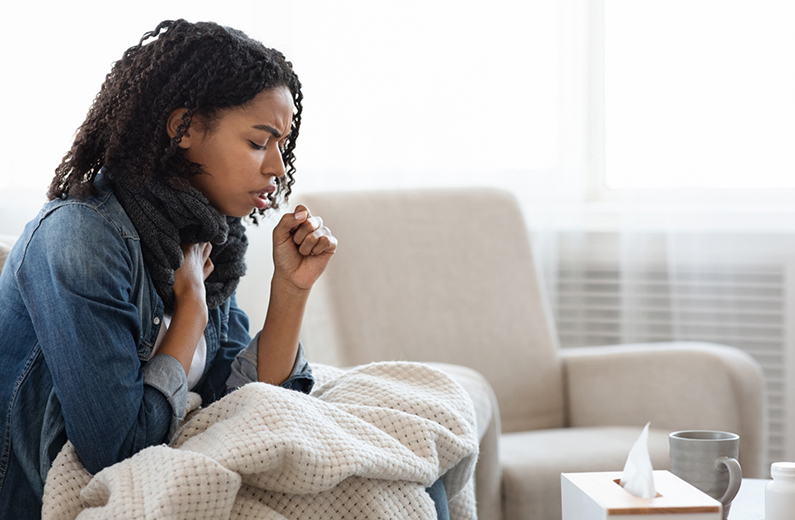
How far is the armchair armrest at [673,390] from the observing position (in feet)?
5.12

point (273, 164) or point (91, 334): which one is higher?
point (273, 164)

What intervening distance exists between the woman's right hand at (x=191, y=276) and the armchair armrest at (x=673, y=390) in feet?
3.30

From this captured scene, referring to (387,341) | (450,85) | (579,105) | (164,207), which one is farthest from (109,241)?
(579,105)

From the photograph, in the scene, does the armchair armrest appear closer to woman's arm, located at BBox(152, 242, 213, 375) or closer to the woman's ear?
woman's arm, located at BBox(152, 242, 213, 375)

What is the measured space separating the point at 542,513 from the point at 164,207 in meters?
0.88

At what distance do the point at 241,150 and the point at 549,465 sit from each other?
0.82 meters

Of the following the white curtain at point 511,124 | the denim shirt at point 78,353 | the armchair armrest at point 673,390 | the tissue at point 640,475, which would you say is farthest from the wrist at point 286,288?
the white curtain at point 511,124

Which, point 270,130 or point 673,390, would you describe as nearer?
point 270,130

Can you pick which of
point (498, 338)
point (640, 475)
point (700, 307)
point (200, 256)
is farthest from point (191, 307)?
point (700, 307)

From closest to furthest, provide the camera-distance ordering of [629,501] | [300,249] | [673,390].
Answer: [629,501]
[300,249]
[673,390]

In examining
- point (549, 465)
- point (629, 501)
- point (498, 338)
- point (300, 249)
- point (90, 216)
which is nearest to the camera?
point (629, 501)

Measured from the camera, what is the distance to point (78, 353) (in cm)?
85

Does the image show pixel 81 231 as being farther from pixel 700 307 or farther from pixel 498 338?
pixel 700 307

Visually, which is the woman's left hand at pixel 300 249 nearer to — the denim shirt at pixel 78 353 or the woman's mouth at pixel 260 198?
the woman's mouth at pixel 260 198
